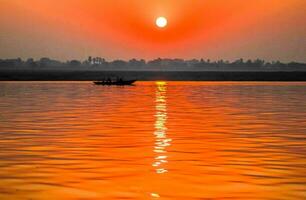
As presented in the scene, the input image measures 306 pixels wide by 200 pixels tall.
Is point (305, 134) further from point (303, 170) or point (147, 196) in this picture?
point (147, 196)

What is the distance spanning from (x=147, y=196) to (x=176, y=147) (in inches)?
331

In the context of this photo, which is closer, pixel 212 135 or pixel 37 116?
pixel 212 135

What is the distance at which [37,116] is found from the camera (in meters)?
36.3

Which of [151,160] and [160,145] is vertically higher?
[151,160]

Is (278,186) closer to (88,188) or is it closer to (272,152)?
(88,188)

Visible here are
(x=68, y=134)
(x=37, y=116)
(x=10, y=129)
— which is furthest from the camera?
(x=37, y=116)

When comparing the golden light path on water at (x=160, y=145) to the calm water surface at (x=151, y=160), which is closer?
the calm water surface at (x=151, y=160)

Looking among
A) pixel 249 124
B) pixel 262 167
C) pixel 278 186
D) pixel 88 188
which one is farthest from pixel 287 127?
pixel 88 188

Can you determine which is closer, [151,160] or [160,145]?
[151,160]

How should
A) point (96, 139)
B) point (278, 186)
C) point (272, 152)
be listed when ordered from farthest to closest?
point (96, 139)
point (272, 152)
point (278, 186)

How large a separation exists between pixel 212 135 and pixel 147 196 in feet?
41.5

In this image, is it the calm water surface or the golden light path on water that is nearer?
the calm water surface

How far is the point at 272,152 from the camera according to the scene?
20375 mm

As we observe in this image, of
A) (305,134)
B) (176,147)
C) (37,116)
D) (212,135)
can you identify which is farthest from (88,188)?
(37,116)
